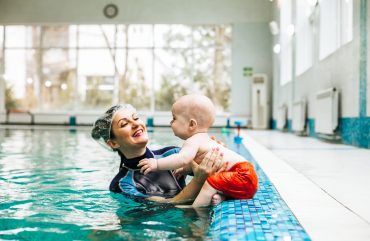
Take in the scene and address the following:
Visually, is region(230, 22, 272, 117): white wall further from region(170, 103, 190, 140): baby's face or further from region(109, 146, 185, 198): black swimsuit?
region(170, 103, 190, 140): baby's face

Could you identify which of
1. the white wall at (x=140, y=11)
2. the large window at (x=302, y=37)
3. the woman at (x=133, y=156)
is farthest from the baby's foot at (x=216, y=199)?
the white wall at (x=140, y=11)

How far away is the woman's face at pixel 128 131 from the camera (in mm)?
2223

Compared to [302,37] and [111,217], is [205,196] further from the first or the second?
[302,37]

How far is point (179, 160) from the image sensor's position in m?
2.05

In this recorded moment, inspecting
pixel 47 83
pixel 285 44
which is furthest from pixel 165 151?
pixel 47 83

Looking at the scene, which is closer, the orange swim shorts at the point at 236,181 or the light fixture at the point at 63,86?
the orange swim shorts at the point at 236,181

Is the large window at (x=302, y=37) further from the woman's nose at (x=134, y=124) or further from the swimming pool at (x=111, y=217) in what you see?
the woman's nose at (x=134, y=124)

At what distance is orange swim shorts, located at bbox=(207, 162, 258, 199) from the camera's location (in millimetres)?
1997

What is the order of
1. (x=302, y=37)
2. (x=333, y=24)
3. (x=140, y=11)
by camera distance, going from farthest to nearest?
1. (x=140, y=11)
2. (x=302, y=37)
3. (x=333, y=24)

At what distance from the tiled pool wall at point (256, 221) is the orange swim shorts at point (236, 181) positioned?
52mm

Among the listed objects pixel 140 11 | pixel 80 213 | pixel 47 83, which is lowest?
pixel 80 213

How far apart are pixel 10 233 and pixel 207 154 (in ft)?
2.86

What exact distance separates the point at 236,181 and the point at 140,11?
1548 cm

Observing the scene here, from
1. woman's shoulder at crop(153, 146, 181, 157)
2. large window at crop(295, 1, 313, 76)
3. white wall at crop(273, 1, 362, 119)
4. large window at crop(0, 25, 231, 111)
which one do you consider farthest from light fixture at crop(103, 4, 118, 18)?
woman's shoulder at crop(153, 146, 181, 157)
